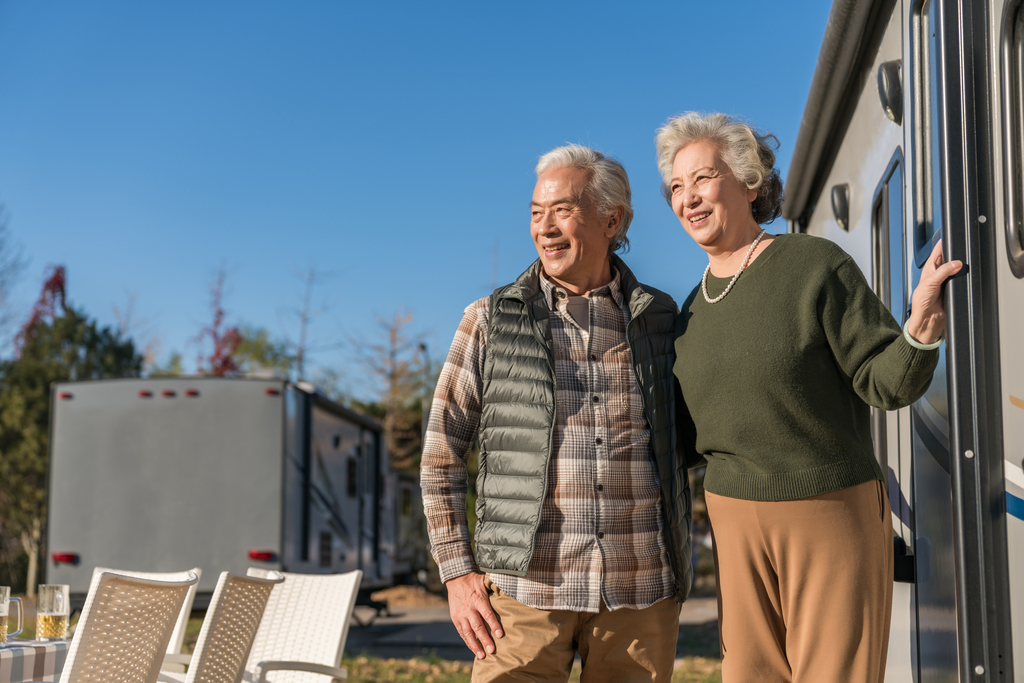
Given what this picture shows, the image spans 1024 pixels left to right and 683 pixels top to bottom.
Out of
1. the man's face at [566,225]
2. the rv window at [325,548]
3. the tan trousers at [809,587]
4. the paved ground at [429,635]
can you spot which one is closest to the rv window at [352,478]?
the rv window at [325,548]

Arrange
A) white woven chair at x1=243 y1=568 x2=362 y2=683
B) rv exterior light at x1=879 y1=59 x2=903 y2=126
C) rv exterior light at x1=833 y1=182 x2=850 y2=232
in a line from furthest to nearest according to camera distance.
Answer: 1. white woven chair at x1=243 y1=568 x2=362 y2=683
2. rv exterior light at x1=833 y1=182 x2=850 y2=232
3. rv exterior light at x1=879 y1=59 x2=903 y2=126

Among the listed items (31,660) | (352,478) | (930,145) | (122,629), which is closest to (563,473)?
(930,145)

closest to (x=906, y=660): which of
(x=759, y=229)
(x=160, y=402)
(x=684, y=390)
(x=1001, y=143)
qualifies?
(x=684, y=390)

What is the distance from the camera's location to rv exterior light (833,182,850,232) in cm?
355

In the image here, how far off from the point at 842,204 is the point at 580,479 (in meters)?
2.14

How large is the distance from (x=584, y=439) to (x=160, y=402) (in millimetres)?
6123

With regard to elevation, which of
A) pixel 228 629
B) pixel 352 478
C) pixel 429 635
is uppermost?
pixel 352 478

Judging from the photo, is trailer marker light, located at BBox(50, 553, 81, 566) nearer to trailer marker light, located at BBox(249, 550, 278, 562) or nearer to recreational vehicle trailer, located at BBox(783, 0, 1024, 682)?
trailer marker light, located at BBox(249, 550, 278, 562)

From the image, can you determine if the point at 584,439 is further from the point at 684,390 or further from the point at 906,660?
the point at 906,660

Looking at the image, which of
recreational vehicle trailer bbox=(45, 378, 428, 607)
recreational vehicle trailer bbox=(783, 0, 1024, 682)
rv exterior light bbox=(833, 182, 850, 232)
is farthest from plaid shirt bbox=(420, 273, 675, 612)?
recreational vehicle trailer bbox=(45, 378, 428, 607)

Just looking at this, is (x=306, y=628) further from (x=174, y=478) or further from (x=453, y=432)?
(x=174, y=478)

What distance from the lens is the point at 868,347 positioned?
1.74 m

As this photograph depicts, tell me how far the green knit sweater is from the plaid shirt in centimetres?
21

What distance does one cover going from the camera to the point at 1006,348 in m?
1.56
